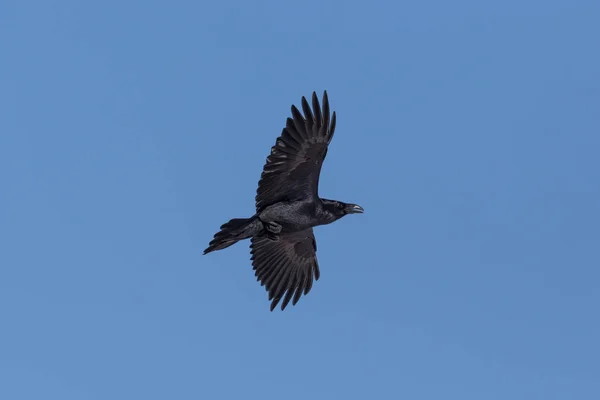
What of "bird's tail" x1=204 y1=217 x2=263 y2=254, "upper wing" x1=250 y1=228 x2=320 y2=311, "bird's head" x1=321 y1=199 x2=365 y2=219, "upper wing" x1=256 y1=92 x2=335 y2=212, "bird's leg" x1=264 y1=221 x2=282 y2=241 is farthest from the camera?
"upper wing" x1=250 y1=228 x2=320 y2=311

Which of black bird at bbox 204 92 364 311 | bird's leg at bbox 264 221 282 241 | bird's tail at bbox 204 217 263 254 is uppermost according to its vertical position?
black bird at bbox 204 92 364 311

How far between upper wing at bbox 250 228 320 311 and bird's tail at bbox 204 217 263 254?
205cm

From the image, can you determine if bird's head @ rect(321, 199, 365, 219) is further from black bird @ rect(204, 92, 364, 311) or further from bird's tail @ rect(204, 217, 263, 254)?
bird's tail @ rect(204, 217, 263, 254)

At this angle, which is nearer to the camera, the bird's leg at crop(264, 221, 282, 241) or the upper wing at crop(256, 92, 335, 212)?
the upper wing at crop(256, 92, 335, 212)

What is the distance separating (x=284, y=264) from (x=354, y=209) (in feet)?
8.48

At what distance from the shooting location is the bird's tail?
68.6 ft

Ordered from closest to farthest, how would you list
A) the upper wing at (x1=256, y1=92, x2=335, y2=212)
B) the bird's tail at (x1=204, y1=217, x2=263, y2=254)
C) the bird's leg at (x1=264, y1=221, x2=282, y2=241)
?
the upper wing at (x1=256, y1=92, x2=335, y2=212) < the bird's tail at (x1=204, y1=217, x2=263, y2=254) < the bird's leg at (x1=264, y1=221, x2=282, y2=241)

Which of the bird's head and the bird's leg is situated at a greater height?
the bird's head

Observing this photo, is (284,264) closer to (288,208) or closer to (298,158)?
(288,208)

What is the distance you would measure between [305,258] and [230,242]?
3285 mm

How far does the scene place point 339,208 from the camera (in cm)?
2220

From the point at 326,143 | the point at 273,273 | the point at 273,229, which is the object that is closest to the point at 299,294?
the point at 273,273

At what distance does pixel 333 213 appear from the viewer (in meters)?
22.1

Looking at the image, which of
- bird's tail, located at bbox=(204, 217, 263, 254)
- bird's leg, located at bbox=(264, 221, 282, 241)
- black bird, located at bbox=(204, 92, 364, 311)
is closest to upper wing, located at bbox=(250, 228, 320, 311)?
black bird, located at bbox=(204, 92, 364, 311)
